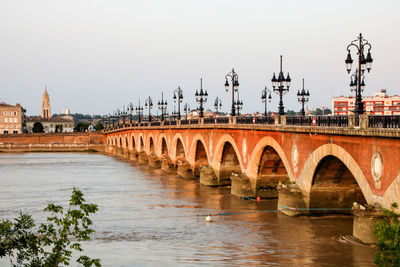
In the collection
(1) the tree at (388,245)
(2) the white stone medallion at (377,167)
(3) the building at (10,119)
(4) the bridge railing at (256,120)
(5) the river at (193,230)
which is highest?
(3) the building at (10,119)

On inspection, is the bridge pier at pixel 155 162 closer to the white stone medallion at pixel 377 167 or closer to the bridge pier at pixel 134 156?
the bridge pier at pixel 134 156

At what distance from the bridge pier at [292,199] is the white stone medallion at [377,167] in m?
7.34

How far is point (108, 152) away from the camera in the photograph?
11050cm

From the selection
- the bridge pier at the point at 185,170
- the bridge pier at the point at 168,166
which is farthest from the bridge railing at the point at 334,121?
the bridge pier at the point at 168,166

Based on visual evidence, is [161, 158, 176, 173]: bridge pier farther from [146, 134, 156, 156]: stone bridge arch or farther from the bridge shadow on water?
the bridge shadow on water

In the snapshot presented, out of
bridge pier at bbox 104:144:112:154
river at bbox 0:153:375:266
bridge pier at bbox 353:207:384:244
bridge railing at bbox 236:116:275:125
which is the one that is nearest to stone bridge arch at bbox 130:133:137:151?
bridge pier at bbox 104:144:112:154

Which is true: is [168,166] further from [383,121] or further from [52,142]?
[52,142]

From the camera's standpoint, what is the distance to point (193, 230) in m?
26.8

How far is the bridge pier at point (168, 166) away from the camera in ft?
191

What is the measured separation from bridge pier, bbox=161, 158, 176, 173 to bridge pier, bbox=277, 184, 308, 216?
3024 centimetres

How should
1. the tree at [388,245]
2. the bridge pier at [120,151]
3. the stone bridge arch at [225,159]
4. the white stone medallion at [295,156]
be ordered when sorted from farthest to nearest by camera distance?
the bridge pier at [120,151] < the stone bridge arch at [225,159] < the white stone medallion at [295,156] < the tree at [388,245]

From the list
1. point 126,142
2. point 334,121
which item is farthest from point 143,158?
point 334,121

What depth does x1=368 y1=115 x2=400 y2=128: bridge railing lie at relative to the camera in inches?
742

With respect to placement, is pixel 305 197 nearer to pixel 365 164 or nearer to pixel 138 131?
pixel 365 164
